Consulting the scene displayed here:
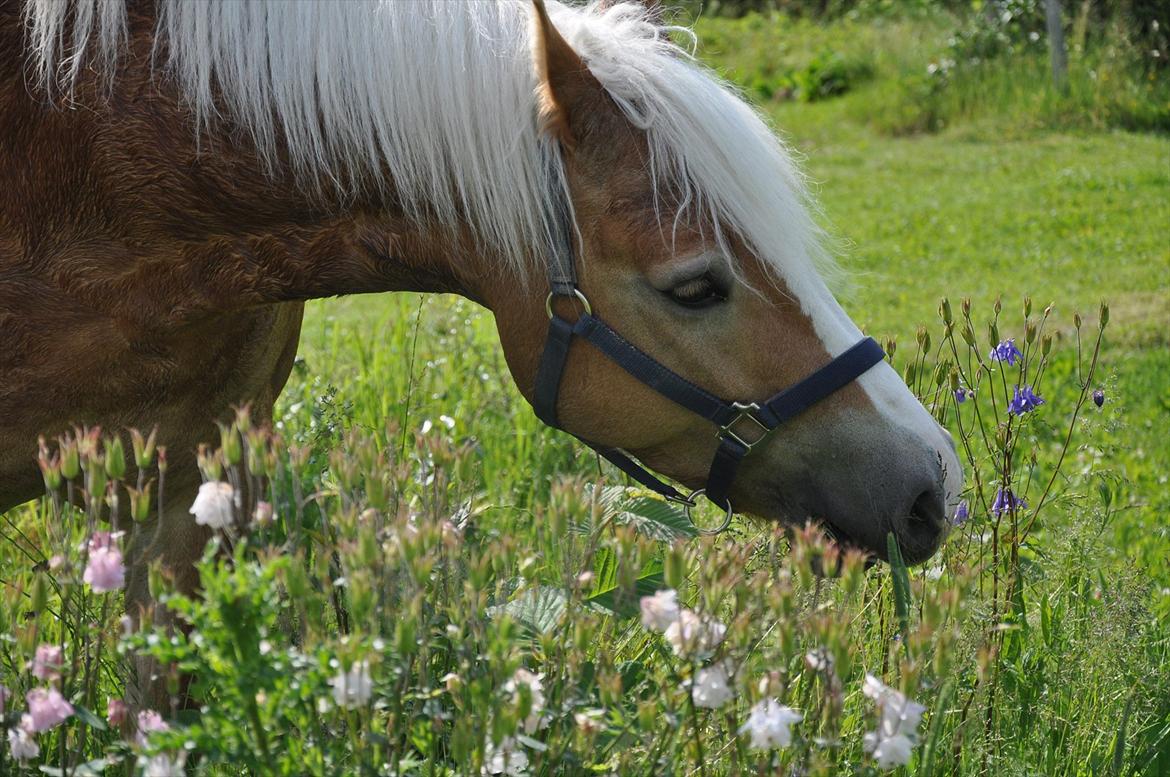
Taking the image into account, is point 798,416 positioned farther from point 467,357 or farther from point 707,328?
point 467,357

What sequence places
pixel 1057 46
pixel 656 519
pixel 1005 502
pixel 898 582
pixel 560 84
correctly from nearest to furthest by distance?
1. pixel 898 582
2. pixel 560 84
3. pixel 656 519
4. pixel 1005 502
5. pixel 1057 46

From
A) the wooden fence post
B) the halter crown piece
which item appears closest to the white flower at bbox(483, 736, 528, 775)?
the halter crown piece

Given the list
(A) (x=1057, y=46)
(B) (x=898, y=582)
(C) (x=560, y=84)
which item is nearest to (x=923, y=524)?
(B) (x=898, y=582)

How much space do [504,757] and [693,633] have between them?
1.00ft

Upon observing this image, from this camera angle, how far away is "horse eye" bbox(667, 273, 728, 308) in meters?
2.39

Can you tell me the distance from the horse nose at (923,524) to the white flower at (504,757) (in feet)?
3.12

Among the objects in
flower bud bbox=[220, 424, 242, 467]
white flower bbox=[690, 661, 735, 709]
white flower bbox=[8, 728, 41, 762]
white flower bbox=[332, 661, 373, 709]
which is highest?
flower bud bbox=[220, 424, 242, 467]

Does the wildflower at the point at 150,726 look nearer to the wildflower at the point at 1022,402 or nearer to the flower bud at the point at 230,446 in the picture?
the flower bud at the point at 230,446

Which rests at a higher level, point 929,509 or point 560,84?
point 560,84

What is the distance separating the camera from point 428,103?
2367mm

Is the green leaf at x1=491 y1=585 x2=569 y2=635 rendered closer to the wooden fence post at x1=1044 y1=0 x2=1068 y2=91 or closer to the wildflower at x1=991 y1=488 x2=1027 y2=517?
the wildflower at x1=991 y1=488 x2=1027 y2=517

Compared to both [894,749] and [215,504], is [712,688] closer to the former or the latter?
[894,749]

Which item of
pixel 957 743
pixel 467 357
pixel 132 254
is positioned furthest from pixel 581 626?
pixel 467 357

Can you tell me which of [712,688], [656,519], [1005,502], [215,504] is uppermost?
[215,504]
